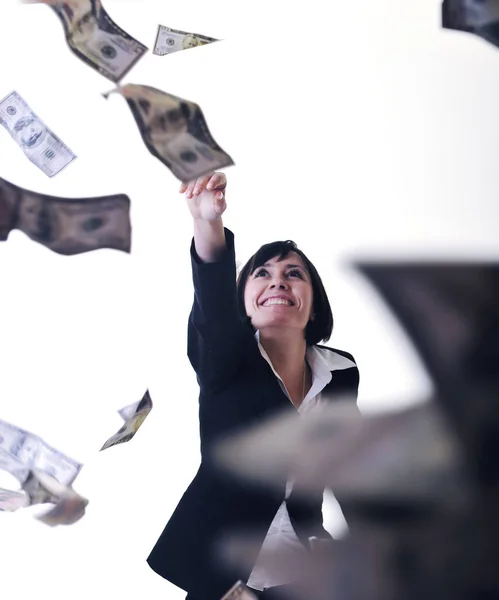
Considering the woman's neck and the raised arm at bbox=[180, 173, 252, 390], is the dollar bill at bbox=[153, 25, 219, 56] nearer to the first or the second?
the raised arm at bbox=[180, 173, 252, 390]

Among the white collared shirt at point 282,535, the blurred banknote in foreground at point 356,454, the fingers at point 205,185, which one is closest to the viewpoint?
the blurred banknote in foreground at point 356,454

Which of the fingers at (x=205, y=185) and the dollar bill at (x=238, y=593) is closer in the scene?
the dollar bill at (x=238, y=593)

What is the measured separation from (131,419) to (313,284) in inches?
15.4

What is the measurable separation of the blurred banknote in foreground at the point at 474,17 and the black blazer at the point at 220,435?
0.54 metres

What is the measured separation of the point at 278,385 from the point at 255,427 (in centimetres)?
9

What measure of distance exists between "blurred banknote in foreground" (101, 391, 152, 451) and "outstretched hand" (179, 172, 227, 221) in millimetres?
323

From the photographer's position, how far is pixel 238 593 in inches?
46.8

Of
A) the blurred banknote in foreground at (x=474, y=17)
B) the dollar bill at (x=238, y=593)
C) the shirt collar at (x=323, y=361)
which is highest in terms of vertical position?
the blurred banknote in foreground at (x=474, y=17)

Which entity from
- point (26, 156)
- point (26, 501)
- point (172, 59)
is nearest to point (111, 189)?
point (26, 156)

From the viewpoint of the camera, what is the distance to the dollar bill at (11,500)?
123 centimetres

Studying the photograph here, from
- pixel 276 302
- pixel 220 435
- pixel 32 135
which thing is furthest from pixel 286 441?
pixel 32 135

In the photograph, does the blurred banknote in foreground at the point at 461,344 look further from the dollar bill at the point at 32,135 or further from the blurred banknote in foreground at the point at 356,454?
the dollar bill at the point at 32,135

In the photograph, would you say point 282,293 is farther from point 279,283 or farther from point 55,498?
point 55,498

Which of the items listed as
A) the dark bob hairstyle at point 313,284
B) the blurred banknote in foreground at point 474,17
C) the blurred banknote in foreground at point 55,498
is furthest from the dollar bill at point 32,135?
the blurred banknote in foreground at point 474,17
